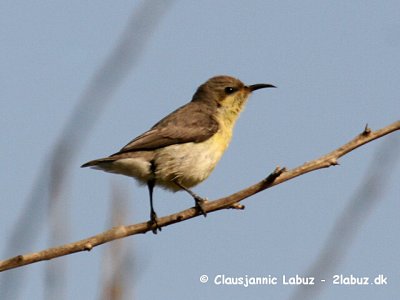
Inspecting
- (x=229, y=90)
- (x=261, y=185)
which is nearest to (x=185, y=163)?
(x=229, y=90)

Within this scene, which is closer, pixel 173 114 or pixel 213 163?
pixel 213 163

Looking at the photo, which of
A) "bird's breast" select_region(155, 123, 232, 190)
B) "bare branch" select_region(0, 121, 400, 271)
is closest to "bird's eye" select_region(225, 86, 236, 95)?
"bird's breast" select_region(155, 123, 232, 190)

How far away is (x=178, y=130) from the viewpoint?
26.9ft

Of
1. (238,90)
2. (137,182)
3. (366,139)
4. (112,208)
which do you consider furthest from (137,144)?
(112,208)

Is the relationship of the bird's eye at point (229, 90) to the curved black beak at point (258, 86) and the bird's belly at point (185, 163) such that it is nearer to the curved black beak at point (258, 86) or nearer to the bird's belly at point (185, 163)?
the curved black beak at point (258, 86)

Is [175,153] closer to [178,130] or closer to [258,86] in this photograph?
[178,130]

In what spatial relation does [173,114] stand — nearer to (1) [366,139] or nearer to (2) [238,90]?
(2) [238,90]

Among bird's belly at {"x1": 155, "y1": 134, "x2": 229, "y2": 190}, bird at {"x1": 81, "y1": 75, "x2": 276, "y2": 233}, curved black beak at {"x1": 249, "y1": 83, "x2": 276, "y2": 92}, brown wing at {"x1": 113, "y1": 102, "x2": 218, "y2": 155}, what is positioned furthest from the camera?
curved black beak at {"x1": 249, "y1": 83, "x2": 276, "y2": 92}

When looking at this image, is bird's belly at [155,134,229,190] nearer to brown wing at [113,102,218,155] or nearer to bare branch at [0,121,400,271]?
brown wing at [113,102,218,155]

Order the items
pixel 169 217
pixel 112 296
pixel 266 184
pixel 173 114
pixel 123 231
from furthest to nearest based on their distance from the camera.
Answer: pixel 173 114, pixel 169 217, pixel 266 184, pixel 123 231, pixel 112 296

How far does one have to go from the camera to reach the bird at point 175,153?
294 inches

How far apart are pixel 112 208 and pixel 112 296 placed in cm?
47

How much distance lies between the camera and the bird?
7.46 metres

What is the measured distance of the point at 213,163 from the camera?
312 inches
